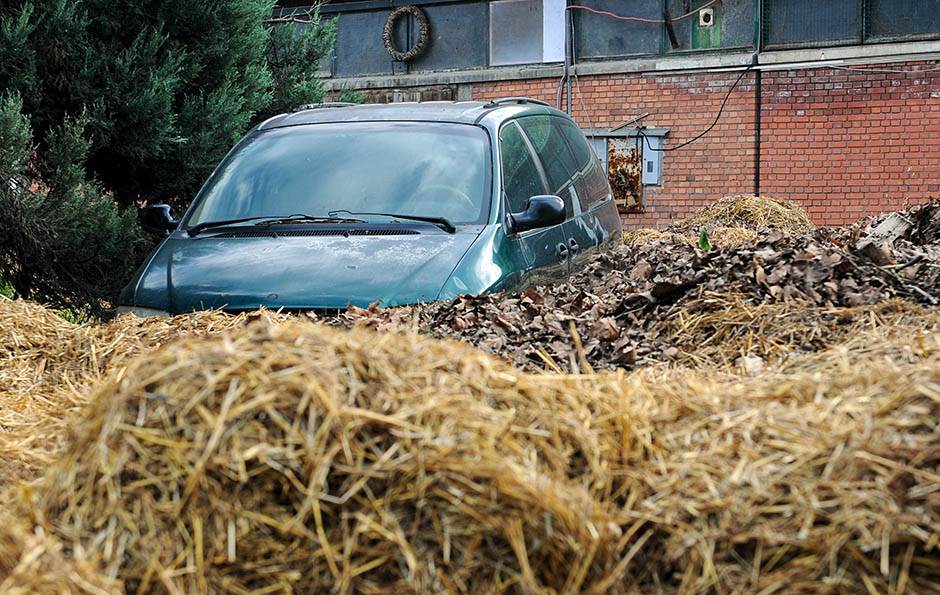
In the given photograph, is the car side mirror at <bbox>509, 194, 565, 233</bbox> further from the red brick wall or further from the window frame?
the red brick wall

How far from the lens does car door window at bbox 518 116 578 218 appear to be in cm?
666

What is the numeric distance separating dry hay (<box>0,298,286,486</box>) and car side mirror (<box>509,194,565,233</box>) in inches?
65.1

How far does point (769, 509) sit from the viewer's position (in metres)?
2.11

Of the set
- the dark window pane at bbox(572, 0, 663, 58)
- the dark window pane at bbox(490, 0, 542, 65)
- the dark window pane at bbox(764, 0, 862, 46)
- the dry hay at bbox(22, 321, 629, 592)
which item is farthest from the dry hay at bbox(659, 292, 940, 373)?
the dark window pane at bbox(490, 0, 542, 65)

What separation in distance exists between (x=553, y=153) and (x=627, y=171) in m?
10.5

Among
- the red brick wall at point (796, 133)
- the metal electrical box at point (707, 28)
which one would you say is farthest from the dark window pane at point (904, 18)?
the metal electrical box at point (707, 28)

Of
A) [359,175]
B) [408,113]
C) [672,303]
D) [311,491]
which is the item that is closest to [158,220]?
[359,175]

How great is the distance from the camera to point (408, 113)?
6.40 metres

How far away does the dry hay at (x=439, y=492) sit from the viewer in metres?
2.04

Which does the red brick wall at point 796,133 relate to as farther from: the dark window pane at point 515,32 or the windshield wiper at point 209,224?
the windshield wiper at point 209,224

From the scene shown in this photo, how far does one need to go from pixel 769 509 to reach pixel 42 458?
6.34 feet

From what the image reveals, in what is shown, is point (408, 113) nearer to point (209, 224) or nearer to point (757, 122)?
point (209, 224)

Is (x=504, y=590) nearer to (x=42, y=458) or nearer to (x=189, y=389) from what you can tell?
(x=189, y=389)

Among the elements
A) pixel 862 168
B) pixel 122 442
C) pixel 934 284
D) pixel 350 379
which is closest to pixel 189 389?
pixel 122 442
